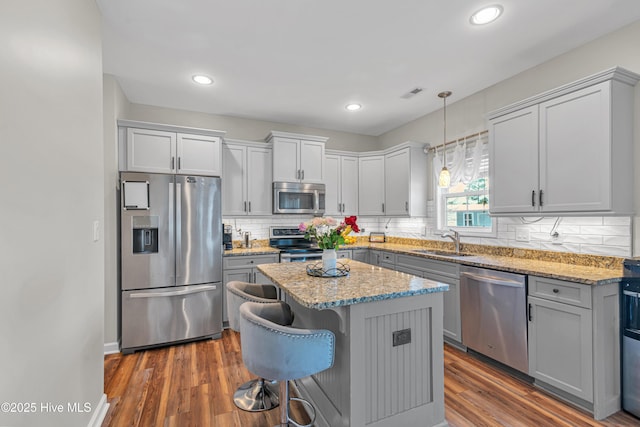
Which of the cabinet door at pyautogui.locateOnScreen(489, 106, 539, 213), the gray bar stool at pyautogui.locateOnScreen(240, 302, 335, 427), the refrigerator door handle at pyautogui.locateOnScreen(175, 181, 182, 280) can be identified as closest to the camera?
the gray bar stool at pyautogui.locateOnScreen(240, 302, 335, 427)

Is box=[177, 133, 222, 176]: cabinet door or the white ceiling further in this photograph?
box=[177, 133, 222, 176]: cabinet door

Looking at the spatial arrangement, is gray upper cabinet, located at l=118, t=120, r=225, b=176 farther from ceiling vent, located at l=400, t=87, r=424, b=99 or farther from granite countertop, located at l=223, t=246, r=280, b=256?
ceiling vent, located at l=400, t=87, r=424, b=99

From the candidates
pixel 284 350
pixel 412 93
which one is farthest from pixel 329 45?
pixel 284 350

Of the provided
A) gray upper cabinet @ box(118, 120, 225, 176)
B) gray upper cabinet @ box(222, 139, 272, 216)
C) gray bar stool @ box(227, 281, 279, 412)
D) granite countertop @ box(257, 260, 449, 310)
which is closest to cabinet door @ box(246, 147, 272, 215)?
gray upper cabinet @ box(222, 139, 272, 216)

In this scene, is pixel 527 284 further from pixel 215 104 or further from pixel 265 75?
pixel 215 104

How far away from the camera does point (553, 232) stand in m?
2.75

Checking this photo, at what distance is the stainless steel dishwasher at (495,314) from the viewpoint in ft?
7.86

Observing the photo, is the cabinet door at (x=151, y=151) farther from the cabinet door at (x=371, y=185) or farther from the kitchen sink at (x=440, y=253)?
the kitchen sink at (x=440, y=253)

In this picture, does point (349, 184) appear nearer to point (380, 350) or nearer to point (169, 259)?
point (169, 259)

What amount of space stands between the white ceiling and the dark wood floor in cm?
276

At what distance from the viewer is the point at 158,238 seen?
3.11m

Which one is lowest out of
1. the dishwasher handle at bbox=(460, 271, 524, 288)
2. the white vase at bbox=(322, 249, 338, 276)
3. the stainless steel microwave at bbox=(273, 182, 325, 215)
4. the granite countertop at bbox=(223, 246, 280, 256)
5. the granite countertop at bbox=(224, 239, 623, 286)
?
the dishwasher handle at bbox=(460, 271, 524, 288)

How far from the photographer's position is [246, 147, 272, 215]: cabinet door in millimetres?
4078

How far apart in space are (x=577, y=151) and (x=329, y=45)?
213 centimetres
